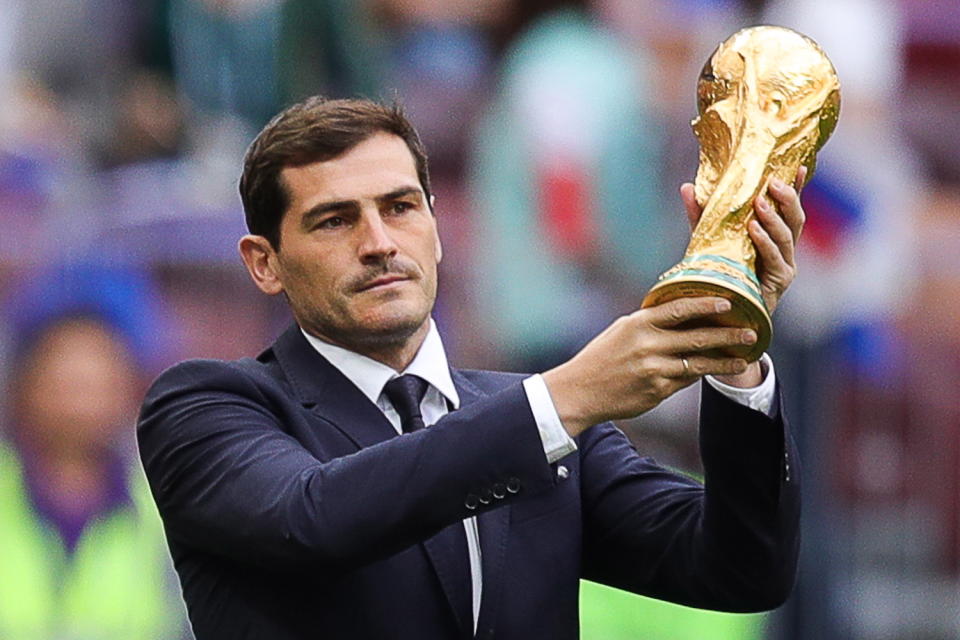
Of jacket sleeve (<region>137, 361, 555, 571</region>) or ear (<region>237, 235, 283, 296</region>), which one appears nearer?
jacket sleeve (<region>137, 361, 555, 571</region>)

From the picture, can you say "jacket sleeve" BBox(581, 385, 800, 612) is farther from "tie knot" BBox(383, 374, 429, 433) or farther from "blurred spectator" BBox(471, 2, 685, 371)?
"blurred spectator" BBox(471, 2, 685, 371)

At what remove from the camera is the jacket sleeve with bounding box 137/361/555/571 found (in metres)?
2.65

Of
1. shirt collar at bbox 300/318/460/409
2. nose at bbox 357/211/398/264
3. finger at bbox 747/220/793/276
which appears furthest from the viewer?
shirt collar at bbox 300/318/460/409

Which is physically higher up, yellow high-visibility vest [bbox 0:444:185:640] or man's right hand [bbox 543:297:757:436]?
man's right hand [bbox 543:297:757:436]

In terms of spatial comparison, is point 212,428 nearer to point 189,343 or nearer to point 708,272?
point 708,272

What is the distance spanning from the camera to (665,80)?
22.1ft

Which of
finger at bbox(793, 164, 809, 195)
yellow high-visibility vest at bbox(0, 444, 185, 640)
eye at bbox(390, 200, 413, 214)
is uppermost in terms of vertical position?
finger at bbox(793, 164, 809, 195)

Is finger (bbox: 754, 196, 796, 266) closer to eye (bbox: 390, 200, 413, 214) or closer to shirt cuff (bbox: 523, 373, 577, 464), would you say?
shirt cuff (bbox: 523, 373, 577, 464)

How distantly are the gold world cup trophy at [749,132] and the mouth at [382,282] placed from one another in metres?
0.44

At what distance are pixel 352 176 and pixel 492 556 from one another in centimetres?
54

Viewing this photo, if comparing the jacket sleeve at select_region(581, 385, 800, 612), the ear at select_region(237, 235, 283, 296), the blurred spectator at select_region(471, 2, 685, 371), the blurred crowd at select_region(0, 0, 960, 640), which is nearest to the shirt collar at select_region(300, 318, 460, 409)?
the ear at select_region(237, 235, 283, 296)

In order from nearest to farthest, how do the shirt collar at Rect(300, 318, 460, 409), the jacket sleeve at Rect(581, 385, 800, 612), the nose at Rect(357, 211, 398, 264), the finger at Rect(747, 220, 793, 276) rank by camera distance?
the finger at Rect(747, 220, 793, 276), the jacket sleeve at Rect(581, 385, 800, 612), the nose at Rect(357, 211, 398, 264), the shirt collar at Rect(300, 318, 460, 409)

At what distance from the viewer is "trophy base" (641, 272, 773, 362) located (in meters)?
2.49

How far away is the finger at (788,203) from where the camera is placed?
2641mm
